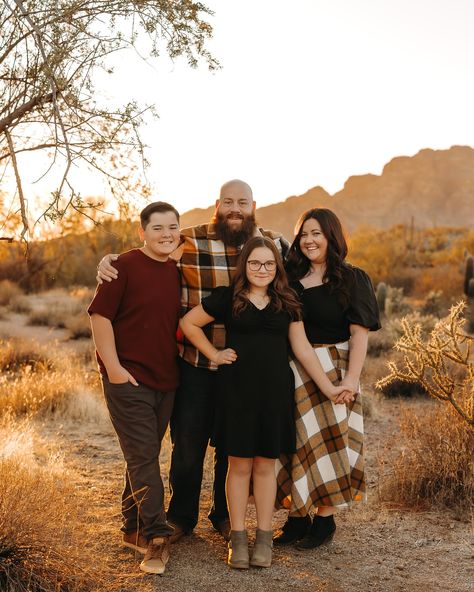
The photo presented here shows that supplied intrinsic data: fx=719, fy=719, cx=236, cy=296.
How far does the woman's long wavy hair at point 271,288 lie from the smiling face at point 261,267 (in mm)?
37

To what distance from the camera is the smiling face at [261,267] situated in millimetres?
4398

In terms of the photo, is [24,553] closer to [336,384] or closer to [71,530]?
[71,530]

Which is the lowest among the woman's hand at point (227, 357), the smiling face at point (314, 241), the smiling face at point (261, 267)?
the woman's hand at point (227, 357)

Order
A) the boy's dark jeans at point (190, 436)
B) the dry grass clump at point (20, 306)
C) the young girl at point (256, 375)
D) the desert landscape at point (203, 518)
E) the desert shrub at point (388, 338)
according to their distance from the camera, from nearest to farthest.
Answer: the desert landscape at point (203, 518) → the young girl at point (256, 375) → the boy's dark jeans at point (190, 436) → the desert shrub at point (388, 338) → the dry grass clump at point (20, 306)

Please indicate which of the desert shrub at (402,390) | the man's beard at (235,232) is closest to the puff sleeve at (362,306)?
the man's beard at (235,232)

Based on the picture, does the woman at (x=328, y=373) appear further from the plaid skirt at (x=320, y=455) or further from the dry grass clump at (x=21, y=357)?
the dry grass clump at (x=21, y=357)

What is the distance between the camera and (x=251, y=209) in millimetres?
5039

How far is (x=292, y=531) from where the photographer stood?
4957 mm

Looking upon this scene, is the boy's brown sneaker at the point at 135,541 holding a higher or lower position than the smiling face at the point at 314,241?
lower

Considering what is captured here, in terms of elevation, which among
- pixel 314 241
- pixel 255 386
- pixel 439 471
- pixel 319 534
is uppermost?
pixel 314 241

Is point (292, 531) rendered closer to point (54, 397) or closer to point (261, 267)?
point (261, 267)

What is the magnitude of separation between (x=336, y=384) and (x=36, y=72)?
10.2 ft

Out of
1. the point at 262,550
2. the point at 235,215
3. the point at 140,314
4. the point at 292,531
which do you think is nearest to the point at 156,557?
the point at 262,550

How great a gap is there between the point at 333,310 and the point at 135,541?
1.95 metres
